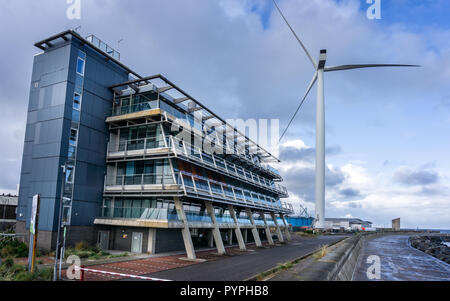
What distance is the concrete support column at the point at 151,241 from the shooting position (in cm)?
3184

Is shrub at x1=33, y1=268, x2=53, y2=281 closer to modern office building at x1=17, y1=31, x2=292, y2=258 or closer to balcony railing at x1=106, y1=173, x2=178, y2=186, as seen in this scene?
modern office building at x1=17, y1=31, x2=292, y2=258

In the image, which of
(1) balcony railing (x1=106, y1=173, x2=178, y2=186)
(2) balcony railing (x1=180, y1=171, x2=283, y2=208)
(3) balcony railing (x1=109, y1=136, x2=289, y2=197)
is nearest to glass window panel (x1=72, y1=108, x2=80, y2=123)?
(3) balcony railing (x1=109, y1=136, x2=289, y2=197)

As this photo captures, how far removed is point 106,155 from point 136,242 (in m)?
9.70

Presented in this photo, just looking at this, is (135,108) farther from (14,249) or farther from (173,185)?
(14,249)

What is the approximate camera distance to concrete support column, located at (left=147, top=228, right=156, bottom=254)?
31837 millimetres

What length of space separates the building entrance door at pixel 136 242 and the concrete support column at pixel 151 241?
1032 mm

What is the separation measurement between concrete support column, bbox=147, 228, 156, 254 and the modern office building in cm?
10

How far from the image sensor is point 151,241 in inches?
1261

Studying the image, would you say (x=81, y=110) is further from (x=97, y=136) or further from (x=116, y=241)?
(x=116, y=241)

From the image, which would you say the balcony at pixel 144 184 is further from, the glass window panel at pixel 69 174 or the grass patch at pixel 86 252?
the grass patch at pixel 86 252

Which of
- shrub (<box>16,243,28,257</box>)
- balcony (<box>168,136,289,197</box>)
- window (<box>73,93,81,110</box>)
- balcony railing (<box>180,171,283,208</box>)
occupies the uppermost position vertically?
window (<box>73,93,81,110</box>)

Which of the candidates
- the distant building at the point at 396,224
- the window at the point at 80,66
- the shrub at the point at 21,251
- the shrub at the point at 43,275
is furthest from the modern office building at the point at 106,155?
the distant building at the point at 396,224
